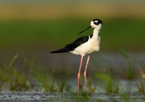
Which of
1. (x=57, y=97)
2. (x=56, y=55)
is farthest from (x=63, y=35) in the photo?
(x=57, y=97)

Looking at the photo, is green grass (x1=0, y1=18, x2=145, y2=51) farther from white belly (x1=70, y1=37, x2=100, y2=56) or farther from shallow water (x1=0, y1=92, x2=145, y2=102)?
shallow water (x1=0, y1=92, x2=145, y2=102)

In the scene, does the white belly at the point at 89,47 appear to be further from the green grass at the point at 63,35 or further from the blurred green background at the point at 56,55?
the green grass at the point at 63,35

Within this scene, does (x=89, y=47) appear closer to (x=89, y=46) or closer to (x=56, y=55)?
(x=89, y=46)

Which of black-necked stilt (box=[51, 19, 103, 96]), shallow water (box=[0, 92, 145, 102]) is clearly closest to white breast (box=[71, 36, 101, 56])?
black-necked stilt (box=[51, 19, 103, 96])

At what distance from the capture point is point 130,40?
2147 cm

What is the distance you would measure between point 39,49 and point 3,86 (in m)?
8.25

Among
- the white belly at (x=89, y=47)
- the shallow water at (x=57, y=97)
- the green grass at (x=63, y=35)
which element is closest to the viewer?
the shallow water at (x=57, y=97)

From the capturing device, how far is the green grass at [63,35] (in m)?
20.0

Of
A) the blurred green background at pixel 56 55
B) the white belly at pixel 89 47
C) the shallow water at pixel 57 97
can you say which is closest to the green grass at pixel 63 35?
the blurred green background at pixel 56 55

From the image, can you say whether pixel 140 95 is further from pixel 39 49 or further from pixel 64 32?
pixel 64 32

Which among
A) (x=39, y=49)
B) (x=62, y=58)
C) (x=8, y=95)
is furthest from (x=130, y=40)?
(x=8, y=95)

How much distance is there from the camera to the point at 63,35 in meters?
23.4

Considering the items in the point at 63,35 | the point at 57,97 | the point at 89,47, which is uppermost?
the point at 63,35

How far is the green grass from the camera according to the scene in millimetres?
19984
